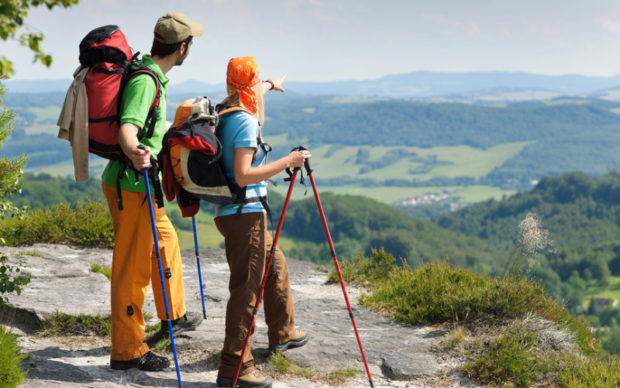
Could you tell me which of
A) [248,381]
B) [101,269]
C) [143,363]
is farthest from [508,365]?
[101,269]

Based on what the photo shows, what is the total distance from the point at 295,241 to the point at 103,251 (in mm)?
124564

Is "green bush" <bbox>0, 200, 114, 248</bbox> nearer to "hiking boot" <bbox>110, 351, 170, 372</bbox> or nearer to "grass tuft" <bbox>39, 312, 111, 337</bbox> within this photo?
"grass tuft" <bbox>39, 312, 111, 337</bbox>

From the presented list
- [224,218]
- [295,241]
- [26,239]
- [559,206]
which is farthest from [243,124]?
[559,206]

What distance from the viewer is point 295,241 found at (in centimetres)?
13300

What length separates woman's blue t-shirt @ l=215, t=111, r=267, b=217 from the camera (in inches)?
161

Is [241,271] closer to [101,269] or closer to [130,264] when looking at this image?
[130,264]

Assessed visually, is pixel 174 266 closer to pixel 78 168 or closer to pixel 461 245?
pixel 78 168

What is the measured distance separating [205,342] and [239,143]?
7.78 feet

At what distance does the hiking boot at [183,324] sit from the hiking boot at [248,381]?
1.07 meters

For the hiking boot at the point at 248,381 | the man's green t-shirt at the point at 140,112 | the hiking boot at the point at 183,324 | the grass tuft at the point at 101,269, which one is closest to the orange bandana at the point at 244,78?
the man's green t-shirt at the point at 140,112

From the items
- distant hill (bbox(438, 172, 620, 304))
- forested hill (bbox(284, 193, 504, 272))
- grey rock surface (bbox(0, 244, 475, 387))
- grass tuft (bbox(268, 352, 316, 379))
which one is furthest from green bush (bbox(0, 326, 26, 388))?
distant hill (bbox(438, 172, 620, 304))

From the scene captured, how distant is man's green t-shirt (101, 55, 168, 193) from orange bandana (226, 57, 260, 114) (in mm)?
622

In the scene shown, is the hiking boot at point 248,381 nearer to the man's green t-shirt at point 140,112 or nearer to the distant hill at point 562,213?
the man's green t-shirt at point 140,112

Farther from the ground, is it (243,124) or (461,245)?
(243,124)
